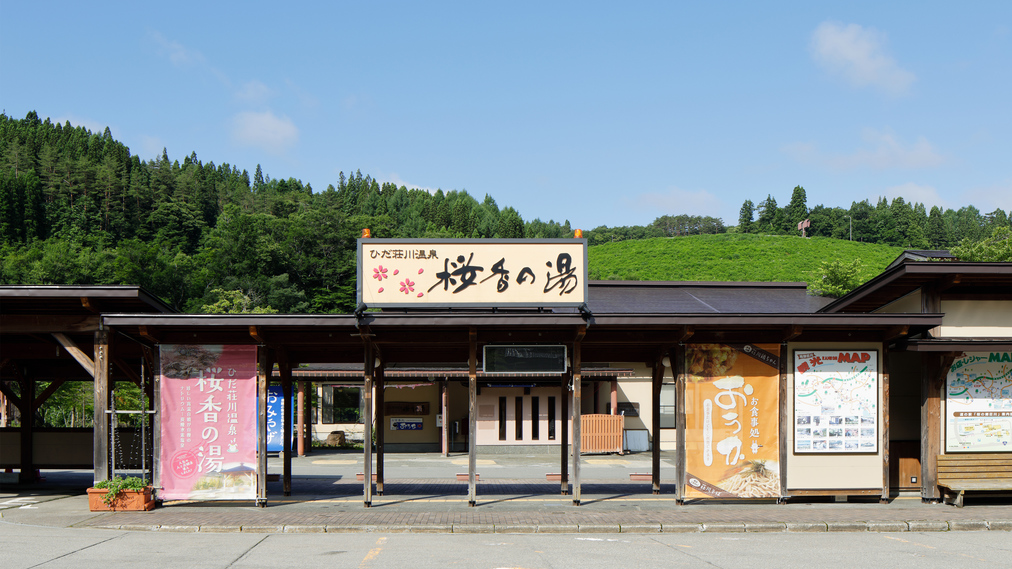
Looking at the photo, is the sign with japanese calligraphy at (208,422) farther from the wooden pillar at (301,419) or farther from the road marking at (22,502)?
the wooden pillar at (301,419)

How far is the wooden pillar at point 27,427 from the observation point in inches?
675

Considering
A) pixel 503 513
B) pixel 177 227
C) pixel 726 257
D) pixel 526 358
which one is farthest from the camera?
pixel 726 257

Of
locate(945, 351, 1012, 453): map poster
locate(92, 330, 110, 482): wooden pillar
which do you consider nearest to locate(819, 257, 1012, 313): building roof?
locate(945, 351, 1012, 453): map poster

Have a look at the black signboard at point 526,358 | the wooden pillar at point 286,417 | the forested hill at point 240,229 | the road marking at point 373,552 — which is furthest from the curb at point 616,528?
the forested hill at point 240,229

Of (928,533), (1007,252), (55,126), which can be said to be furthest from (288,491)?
(55,126)

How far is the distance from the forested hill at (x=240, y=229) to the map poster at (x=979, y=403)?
25112mm

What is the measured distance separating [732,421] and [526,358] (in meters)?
3.75

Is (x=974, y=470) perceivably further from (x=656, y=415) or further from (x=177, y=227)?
(x=177, y=227)

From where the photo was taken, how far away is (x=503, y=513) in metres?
12.3

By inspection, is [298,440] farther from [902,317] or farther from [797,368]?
[902,317]

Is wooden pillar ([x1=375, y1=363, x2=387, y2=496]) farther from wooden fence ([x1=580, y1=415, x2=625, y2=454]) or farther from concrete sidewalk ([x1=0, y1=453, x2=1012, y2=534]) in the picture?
A: wooden fence ([x1=580, y1=415, x2=625, y2=454])

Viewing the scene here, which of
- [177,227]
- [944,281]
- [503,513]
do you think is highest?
[177,227]

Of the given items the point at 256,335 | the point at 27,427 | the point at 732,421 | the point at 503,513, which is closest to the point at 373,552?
the point at 503,513

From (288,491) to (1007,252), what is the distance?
1143 inches
